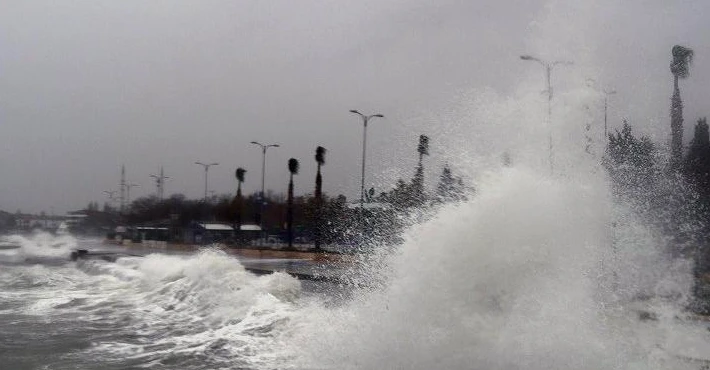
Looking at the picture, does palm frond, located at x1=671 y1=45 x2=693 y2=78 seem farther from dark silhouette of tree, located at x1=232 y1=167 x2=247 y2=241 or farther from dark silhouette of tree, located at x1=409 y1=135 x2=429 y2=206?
dark silhouette of tree, located at x1=232 y1=167 x2=247 y2=241

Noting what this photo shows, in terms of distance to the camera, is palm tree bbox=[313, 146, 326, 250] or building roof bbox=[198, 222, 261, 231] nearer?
palm tree bbox=[313, 146, 326, 250]

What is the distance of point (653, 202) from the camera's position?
49.1ft

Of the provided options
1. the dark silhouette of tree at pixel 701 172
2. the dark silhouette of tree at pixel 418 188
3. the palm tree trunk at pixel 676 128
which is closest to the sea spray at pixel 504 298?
the dark silhouette of tree at pixel 418 188

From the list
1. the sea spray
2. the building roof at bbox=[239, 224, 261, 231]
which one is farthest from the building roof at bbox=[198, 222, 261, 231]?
the sea spray

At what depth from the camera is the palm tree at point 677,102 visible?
72.5 ft

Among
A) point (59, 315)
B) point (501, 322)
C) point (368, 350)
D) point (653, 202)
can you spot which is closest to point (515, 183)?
point (501, 322)

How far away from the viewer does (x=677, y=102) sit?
883 inches

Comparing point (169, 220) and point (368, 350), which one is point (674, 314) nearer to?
point (368, 350)

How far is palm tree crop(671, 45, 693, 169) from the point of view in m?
22.1

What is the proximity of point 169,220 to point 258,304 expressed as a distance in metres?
49.1

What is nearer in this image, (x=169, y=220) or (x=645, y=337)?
(x=645, y=337)

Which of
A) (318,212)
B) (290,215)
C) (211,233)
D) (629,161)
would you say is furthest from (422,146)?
(211,233)

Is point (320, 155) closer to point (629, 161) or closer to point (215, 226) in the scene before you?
point (215, 226)

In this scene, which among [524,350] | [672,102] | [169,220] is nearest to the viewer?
[524,350]
